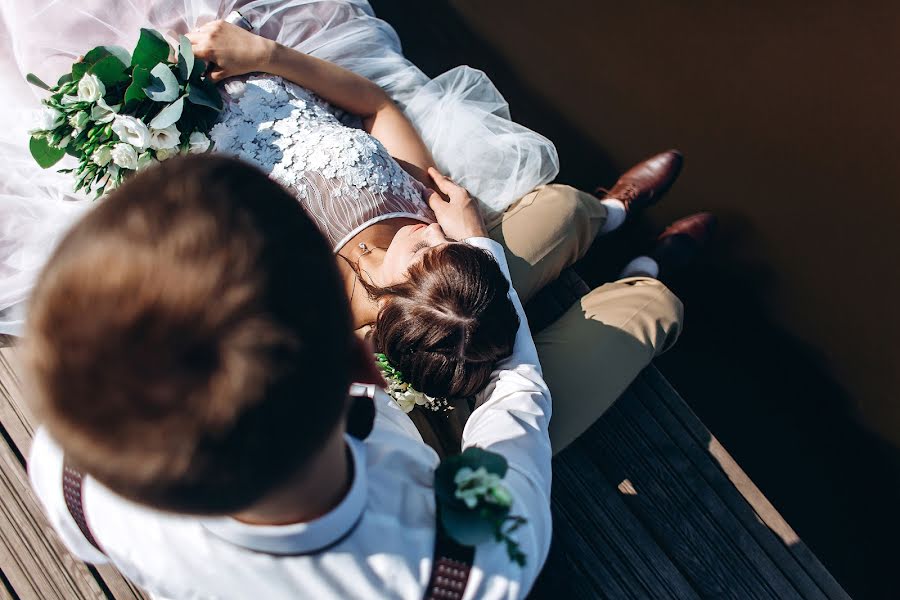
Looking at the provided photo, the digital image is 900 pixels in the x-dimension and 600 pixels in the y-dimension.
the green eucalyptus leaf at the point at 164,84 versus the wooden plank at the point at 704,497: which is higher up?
the green eucalyptus leaf at the point at 164,84

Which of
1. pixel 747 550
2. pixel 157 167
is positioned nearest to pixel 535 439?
pixel 157 167

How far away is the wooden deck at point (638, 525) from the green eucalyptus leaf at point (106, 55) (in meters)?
0.92

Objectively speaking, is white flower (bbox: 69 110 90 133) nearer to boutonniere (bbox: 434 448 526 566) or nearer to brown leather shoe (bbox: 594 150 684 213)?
boutonniere (bbox: 434 448 526 566)

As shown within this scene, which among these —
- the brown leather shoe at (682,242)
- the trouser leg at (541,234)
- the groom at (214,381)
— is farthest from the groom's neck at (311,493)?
the brown leather shoe at (682,242)

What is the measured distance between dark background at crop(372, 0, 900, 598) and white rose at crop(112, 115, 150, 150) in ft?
5.24

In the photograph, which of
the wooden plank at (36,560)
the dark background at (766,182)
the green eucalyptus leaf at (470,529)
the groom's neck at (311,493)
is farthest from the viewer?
the dark background at (766,182)

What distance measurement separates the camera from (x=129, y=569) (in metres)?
0.90

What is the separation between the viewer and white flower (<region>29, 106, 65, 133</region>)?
159 centimetres

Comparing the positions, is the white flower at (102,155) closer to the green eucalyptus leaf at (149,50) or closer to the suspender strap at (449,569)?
the green eucalyptus leaf at (149,50)

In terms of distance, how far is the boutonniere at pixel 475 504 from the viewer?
869mm

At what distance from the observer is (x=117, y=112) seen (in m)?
1.62

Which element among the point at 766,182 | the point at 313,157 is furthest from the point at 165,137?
the point at 766,182

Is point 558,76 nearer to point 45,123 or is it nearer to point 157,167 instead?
point 45,123

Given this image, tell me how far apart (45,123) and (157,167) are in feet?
4.07
